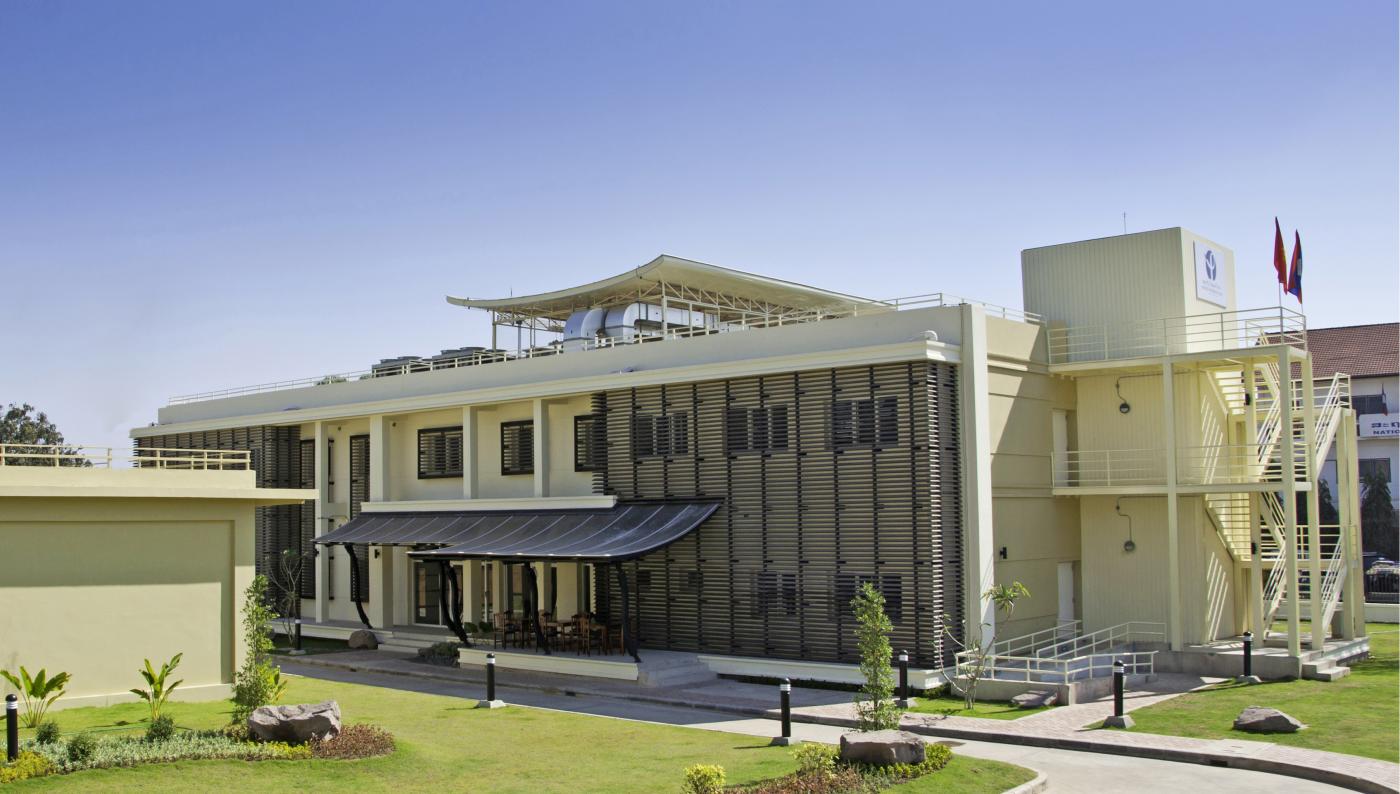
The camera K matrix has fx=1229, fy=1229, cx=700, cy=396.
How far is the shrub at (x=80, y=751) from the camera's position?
15086 millimetres

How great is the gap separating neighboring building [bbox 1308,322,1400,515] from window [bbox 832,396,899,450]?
106ft

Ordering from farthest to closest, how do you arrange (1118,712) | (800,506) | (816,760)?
(800,506) → (1118,712) → (816,760)

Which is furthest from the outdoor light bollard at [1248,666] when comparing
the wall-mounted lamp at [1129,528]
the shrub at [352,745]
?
the shrub at [352,745]

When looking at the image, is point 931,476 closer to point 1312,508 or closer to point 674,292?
point 1312,508

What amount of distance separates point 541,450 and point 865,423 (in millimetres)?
9592

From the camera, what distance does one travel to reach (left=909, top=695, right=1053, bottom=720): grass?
2033cm

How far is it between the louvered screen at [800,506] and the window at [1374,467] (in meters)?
34.8

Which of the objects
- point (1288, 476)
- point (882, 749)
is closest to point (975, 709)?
point (882, 749)

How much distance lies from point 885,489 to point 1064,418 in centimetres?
622

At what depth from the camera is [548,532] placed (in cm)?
2770

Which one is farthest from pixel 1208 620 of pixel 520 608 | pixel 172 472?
pixel 172 472

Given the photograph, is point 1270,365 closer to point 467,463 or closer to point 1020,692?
point 1020,692

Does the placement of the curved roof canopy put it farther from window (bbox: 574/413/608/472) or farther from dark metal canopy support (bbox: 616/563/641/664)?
dark metal canopy support (bbox: 616/563/641/664)

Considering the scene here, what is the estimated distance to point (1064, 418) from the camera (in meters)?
27.7
